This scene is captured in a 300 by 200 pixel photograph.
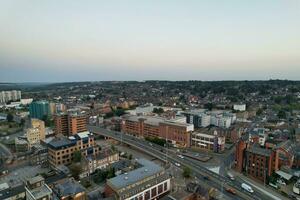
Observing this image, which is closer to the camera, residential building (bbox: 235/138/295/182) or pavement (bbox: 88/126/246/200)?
pavement (bbox: 88/126/246/200)

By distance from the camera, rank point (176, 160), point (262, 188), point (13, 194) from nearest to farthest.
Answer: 1. point (13, 194)
2. point (262, 188)
3. point (176, 160)

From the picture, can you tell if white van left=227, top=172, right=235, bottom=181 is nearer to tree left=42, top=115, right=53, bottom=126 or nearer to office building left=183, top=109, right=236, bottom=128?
office building left=183, top=109, right=236, bottom=128

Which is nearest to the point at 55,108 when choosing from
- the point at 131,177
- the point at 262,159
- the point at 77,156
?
the point at 77,156

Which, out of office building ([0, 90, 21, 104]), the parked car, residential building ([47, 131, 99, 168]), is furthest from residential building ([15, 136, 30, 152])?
office building ([0, 90, 21, 104])

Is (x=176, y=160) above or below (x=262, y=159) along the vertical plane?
below

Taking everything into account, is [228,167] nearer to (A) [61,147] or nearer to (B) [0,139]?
(A) [61,147]

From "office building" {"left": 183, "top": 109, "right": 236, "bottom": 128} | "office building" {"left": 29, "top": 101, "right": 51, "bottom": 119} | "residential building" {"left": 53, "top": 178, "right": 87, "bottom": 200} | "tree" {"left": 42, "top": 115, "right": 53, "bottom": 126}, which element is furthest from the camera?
"office building" {"left": 29, "top": 101, "right": 51, "bottom": 119}

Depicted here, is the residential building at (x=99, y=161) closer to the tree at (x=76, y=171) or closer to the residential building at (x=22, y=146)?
the tree at (x=76, y=171)

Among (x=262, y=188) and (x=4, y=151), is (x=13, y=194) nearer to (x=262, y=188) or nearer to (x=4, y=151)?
(x=4, y=151)
